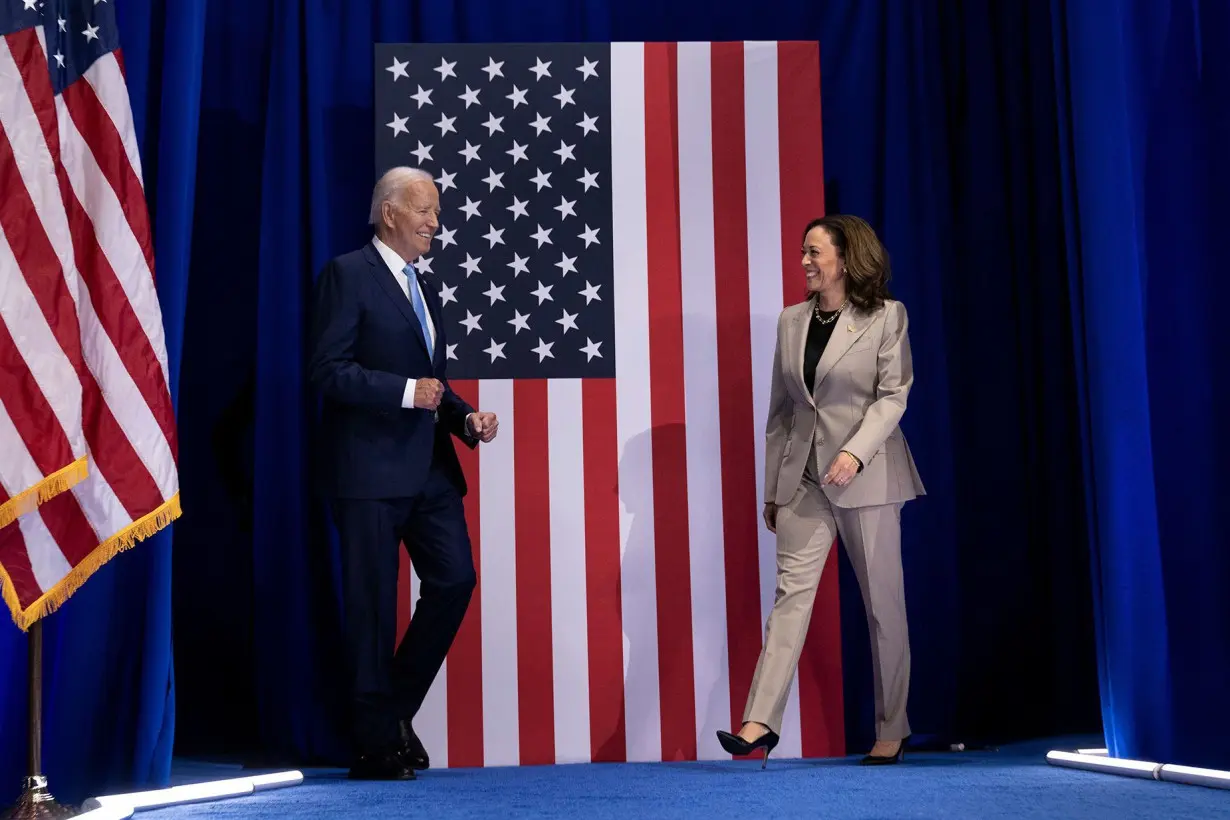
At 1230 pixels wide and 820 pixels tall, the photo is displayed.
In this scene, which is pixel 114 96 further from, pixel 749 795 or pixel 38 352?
pixel 749 795

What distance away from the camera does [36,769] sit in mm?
3107

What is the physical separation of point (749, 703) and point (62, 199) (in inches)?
90.1

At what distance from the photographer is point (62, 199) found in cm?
321

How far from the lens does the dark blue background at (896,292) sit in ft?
12.3

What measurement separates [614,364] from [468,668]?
109 centimetres

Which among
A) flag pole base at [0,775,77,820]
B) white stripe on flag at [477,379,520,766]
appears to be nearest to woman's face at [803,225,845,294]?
→ white stripe on flag at [477,379,520,766]

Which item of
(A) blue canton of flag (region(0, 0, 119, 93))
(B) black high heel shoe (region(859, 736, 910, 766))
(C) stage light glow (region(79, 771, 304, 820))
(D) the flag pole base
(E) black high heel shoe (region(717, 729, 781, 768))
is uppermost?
(A) blue canton of flag (region(0, 0, 119, 93))

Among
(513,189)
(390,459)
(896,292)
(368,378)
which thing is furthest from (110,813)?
(896,292)

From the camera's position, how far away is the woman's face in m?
4.15

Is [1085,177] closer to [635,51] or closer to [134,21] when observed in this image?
[635,51]

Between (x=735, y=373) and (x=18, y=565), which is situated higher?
(x=735, y=373)

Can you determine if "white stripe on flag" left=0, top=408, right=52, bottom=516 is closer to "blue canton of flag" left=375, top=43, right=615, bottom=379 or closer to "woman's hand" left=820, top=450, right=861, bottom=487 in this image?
"blue canton of flag" left=375, top=43, right=615, bottom=379

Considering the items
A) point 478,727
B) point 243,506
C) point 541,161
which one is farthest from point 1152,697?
point 243,506

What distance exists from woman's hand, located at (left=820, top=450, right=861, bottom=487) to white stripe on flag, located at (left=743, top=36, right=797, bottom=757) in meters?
0.61
